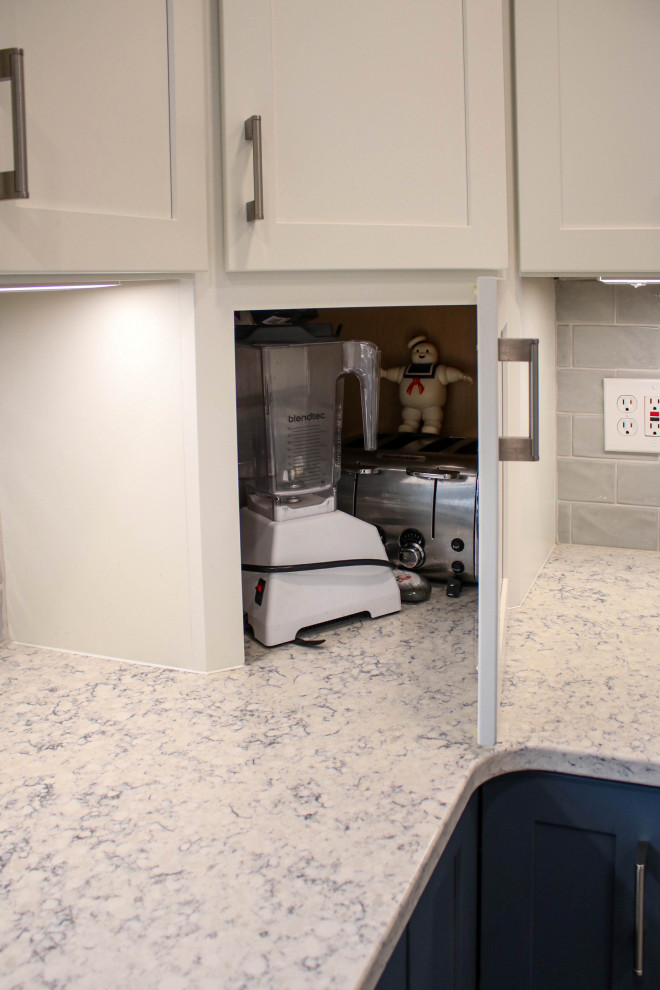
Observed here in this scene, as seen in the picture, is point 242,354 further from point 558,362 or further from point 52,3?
point 558,362

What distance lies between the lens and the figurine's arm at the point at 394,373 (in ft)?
5.79

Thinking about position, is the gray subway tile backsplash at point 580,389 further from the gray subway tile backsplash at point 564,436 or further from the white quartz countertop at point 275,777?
the white quartz countertop at point 275,777

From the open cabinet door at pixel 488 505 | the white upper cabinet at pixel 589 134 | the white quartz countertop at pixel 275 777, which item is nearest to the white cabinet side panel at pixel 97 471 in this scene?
the white quartz countertop at pixel 275 777

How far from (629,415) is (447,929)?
1074mm

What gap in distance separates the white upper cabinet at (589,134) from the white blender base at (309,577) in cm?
48

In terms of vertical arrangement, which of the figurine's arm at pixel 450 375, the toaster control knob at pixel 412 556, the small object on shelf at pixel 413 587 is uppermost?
the figurine's arm at pixel 450 375

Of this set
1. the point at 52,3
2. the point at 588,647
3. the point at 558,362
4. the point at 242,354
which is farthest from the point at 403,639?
the point at 52,3

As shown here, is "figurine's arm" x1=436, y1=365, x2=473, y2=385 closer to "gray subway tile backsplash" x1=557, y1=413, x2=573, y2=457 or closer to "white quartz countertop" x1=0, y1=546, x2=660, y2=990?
"gray subway tile backsplash" x1=557, y1=413, x2=573, y2=457

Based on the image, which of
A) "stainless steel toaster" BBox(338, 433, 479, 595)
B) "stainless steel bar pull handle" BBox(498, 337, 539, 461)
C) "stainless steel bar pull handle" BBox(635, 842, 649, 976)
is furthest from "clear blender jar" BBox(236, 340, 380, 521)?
"stainless steel bar pull handle" BBox(635, 842, 649, 976)

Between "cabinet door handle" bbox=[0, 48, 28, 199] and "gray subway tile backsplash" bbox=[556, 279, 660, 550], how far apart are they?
3.75 ft

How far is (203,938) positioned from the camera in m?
0.73

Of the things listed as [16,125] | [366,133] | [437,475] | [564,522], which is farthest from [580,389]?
[16,125]

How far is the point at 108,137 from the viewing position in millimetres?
967

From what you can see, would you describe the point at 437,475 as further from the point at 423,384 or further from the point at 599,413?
the point at 599,413
